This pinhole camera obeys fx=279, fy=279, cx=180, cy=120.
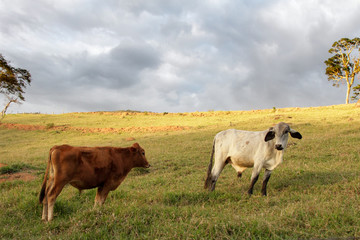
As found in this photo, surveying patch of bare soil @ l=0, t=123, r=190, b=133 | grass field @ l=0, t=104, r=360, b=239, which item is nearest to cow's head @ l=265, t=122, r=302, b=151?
grass field @ l=0, t=104, r=360, b=239

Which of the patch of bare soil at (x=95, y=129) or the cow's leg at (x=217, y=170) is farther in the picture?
the patch of bare soil at (x=95, y=129)

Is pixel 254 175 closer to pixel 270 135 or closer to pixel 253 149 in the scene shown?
pixel 253 149

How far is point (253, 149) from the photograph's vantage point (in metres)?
7.21

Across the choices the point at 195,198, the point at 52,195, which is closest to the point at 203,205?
the point at 195,198

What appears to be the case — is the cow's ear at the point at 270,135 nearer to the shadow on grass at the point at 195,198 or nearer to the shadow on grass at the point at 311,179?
the shadow on grass at the point at 311,179

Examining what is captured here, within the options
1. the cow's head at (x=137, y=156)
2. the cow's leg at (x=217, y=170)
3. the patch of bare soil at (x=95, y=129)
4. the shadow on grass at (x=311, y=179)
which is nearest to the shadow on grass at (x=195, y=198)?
the cow's leg at (x=217, y=170)

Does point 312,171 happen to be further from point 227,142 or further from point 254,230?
point 254,230

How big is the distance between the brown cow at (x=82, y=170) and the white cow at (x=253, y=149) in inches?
104

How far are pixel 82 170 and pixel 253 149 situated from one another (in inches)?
166

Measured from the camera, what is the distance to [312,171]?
337 inches

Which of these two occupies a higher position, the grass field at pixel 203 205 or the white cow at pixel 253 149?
the white cow at pixel 253 149

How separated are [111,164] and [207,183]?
2.89m

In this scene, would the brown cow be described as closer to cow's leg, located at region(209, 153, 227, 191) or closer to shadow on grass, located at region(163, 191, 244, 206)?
shadow on grass, located at region(163, 191, 244, 206)

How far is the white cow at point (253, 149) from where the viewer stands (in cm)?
688
